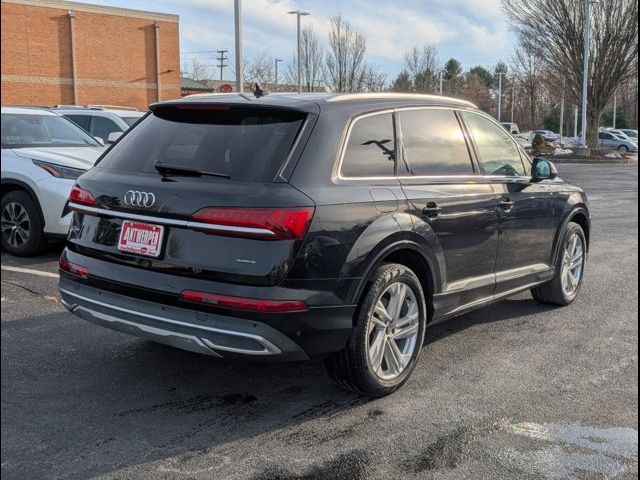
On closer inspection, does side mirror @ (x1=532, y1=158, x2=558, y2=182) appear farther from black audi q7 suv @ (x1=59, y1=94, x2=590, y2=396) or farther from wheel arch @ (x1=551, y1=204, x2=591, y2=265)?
black audi q7 suv @ (x1=59, y1=94, x2=590, y2=396)

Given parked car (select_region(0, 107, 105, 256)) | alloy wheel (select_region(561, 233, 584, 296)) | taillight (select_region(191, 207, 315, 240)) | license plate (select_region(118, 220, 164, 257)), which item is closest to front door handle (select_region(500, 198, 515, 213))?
alloy wheel (select_region(561, 233, 584, 296))

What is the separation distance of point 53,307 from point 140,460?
2695 mm

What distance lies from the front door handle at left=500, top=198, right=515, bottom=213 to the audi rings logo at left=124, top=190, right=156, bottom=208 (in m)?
2.56

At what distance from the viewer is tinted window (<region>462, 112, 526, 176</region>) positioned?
4.94 m

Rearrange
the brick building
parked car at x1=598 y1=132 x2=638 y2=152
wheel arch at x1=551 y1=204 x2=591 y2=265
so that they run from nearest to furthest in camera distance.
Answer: wheel arch at x1=551 y1=204 x2=591 y2=265 < the brick building < parked car at x1=598 y1=132 x2=638 y2=152

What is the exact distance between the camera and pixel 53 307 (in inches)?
211

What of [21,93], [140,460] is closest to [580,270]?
[140,460]

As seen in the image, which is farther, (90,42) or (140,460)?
(90,42)

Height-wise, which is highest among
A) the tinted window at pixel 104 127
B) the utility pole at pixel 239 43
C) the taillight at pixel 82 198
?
the utility pole at pixel 239 43

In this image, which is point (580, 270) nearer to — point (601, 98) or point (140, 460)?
point (140, 460)

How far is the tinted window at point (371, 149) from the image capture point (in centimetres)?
381

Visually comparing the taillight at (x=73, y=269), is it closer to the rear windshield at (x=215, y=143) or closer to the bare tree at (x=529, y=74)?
the rear windshield at (x=215, y=143)

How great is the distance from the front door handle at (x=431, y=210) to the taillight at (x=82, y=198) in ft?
6.30

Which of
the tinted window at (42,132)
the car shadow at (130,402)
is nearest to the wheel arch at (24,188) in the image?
the tinted window at (42,132)
